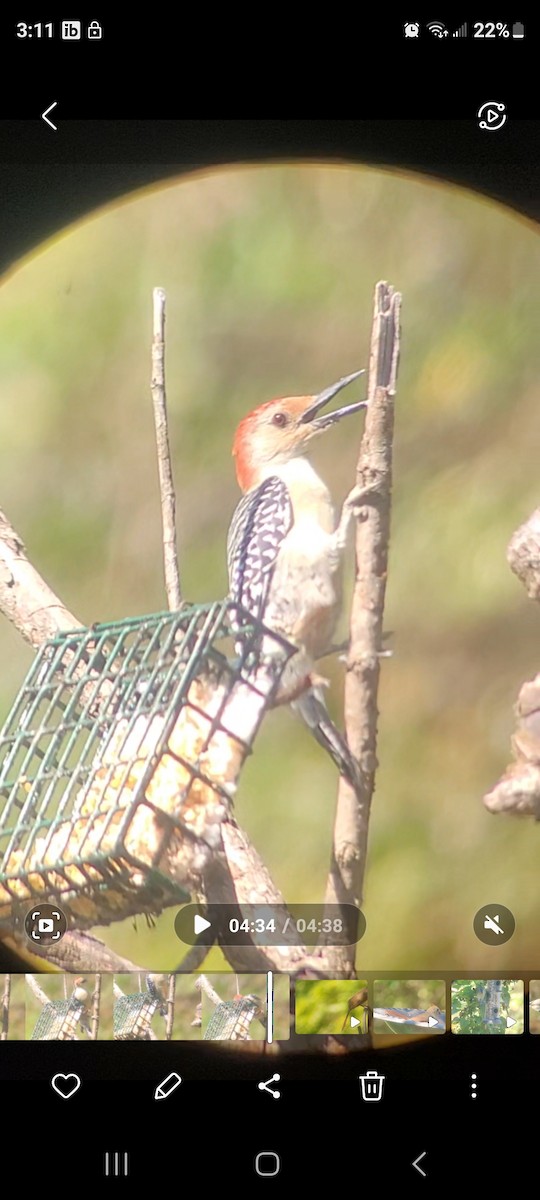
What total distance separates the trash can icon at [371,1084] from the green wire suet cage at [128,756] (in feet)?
0.78

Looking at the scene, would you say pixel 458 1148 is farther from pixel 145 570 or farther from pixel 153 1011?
pixel 145 570

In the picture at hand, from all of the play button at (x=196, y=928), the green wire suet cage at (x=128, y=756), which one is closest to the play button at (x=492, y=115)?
the green wire suet cage at (x=128, y=756)

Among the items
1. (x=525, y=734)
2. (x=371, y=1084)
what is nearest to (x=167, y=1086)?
(x=371, y=1084)

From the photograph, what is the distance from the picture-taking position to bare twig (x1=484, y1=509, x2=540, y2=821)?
1064 mm

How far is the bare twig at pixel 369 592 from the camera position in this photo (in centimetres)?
106

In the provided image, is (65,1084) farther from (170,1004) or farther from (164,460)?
(164,460)

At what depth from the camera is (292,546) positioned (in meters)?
1.09

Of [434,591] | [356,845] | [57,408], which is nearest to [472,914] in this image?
[356,845]

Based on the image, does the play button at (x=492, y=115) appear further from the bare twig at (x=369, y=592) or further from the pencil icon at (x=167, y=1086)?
the pencil icon at (x=167, y=1086)

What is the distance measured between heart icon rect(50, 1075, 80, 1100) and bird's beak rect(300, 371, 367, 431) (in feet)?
2.16

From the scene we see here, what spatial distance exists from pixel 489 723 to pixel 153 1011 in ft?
1.38

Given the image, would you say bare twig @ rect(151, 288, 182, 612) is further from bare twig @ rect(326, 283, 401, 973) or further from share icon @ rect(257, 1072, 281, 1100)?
share icon @ rect(257, 1072, 281, 1100)

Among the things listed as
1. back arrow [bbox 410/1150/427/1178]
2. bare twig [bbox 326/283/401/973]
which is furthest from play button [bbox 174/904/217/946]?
back arrow [bbox 410/1150/427/1178]

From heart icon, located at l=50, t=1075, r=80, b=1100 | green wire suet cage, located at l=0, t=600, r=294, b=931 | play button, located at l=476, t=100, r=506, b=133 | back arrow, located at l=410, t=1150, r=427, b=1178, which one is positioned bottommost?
back arrow, located at l=410, t=1150, r=427, b=1178
